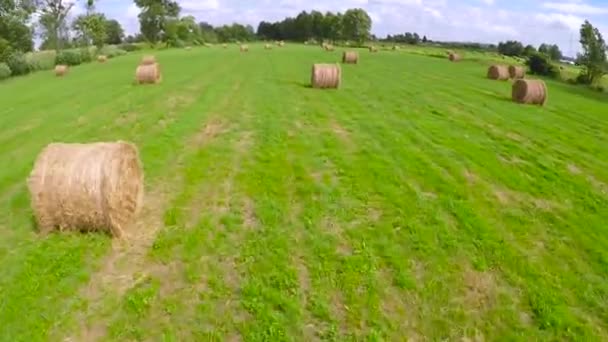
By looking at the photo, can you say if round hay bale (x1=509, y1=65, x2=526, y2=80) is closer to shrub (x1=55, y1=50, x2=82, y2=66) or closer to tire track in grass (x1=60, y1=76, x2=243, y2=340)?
tire track in grass (x1=60, y1=76, x2=243, y2=340)

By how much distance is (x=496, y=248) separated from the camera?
7543mm

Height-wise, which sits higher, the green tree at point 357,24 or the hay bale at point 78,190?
the green tree at point 357,24

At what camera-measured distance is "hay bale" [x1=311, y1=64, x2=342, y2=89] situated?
73.2ft

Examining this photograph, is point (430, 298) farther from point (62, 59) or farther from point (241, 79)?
point (62, 59)

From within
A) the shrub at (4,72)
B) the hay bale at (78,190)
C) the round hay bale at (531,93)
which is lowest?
the shrub at (4,72)

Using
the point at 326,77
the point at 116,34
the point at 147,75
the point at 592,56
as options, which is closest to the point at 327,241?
the point at 326,77

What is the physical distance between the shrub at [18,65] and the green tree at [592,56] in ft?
166

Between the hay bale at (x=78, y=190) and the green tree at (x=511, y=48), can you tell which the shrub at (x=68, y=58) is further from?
the green tree at (x=511, y=48)

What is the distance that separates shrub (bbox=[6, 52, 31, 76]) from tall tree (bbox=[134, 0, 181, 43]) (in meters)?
58.8

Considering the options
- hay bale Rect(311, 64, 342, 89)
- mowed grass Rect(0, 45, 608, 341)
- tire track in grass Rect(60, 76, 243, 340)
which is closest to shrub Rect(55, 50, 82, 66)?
hay bale Rect(311, 64, 342, 89)

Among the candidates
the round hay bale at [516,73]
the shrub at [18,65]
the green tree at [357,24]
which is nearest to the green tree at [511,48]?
the green tree at [357,24]

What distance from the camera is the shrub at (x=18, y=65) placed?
47.4 m

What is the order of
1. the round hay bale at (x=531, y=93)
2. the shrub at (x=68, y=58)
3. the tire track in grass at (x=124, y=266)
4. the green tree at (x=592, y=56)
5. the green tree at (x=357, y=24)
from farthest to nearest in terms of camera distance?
the green tree at (x=357, y=24) → the shrub at (x=68, y=58) → the green tree at (x=592, y=56) → the round hay bale at (x=531, y=93) → the tire track in grass at (x=124, y=266)

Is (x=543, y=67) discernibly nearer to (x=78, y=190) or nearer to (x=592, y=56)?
(x=592, y=56)
